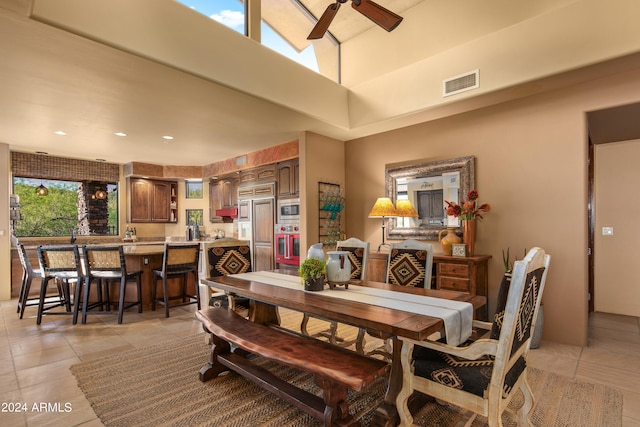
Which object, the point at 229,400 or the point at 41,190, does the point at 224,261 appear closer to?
the point at 229,400

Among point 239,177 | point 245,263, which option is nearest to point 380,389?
point 245,263

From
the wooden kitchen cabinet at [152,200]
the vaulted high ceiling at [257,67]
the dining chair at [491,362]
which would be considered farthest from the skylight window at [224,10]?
the wooden kitchen cabinet at [152,200]

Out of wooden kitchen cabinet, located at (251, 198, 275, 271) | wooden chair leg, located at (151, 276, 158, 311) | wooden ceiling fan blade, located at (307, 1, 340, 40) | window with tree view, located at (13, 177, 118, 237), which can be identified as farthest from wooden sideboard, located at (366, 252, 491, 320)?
window with tree view, located at (13, 177, 118, 237)

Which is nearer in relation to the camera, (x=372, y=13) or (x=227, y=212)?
(x=372, y=13)

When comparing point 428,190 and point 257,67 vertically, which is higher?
point 257,67

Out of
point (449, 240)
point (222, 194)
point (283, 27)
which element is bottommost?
point (449, 240)

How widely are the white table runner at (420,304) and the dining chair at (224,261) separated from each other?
87 centimetres

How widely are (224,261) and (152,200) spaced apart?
16.2ft

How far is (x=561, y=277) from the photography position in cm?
322

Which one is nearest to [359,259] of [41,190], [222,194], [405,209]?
[405,209]

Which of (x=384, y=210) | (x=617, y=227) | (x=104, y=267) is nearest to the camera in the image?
(x=104, y=267)

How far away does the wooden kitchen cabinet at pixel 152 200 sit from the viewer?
6.97 metres

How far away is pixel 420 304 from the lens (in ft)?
6.16

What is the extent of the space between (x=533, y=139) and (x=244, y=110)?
319cm
